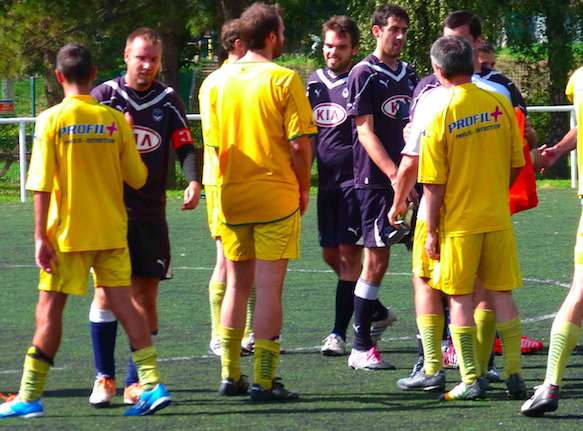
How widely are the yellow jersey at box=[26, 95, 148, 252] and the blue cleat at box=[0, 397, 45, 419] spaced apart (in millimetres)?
759

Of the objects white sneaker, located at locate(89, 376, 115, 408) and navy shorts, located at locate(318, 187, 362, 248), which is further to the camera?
navy shorts, located at locate(318, 187, 362, 248)

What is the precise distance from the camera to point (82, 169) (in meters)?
6.66

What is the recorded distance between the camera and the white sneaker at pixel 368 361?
816cm

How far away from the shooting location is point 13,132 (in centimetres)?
2666

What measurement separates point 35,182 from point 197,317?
12.2 ft

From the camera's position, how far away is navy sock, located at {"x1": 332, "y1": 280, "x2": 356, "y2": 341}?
8.77 meters

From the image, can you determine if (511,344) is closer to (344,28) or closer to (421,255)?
(421,255)

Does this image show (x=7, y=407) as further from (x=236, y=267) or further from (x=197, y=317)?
(x=197, y=317)

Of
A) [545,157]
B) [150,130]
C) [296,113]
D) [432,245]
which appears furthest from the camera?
[545,157]

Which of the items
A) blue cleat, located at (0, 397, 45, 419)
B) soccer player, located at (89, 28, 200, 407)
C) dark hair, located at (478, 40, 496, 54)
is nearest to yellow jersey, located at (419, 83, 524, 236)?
dark hair, located at (478, 40, 496, 54)

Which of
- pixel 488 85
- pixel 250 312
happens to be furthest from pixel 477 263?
pixel 250 312

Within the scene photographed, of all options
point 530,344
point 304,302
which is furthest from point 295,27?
point 530,344

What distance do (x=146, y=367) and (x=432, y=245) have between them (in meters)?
1.50

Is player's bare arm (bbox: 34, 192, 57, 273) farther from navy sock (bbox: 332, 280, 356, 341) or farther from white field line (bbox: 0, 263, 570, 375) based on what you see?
navy sock (bbox: 332, 280, 356, 341)
